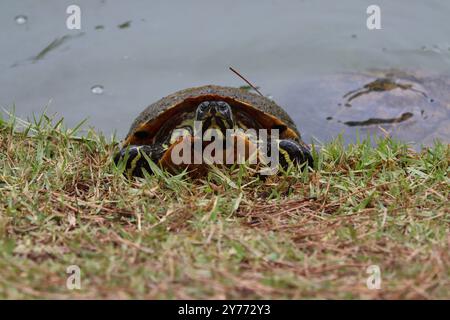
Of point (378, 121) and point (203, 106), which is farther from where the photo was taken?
point (378, 121)

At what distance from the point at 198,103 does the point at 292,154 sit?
2.35 feet

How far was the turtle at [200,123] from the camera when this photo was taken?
12.8 ft

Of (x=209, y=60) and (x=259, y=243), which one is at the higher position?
(x=209, y=60)

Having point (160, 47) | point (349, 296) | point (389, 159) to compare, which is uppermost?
point (160, 47)

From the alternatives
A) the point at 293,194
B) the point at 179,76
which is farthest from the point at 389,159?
the point at 179,76

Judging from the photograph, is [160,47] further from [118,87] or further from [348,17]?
[348,17]

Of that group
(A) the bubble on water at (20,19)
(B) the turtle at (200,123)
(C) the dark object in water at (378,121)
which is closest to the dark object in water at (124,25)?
(A) the bubble on water at (20,19)

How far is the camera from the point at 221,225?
305 centimetres

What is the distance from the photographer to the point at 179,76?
641 centimetres

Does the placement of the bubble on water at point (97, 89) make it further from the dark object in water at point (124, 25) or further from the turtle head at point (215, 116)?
the turtle head at point (215, 116)

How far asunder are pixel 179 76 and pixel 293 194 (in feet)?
9.94

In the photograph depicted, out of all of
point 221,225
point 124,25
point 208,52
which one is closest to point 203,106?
point 221,225

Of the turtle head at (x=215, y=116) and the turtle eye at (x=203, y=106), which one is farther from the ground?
the turtle eye at (x=203, y=106)

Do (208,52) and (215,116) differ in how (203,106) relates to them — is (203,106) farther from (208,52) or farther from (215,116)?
(208,52)
